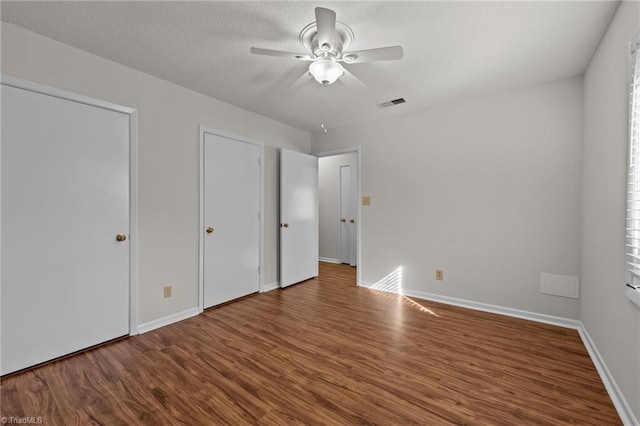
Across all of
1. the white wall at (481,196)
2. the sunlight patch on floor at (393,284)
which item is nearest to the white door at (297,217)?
the white wall at (481,196)

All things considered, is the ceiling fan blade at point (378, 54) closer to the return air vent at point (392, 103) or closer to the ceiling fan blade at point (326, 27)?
the ceiling fan blade at point (326, 27)

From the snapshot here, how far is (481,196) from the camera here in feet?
10.2

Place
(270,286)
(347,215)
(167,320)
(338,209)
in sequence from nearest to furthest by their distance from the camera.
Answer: (167,320) < (270,286) < (347,215) < (338,209)

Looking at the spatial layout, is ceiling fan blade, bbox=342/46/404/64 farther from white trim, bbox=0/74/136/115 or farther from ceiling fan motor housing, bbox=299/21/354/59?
white trim, bbox=0/74/136/115

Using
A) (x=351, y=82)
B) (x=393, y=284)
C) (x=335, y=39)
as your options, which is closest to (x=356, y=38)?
(x=335, y=39)

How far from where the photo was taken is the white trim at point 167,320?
8.45ft

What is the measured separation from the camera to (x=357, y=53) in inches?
71.9

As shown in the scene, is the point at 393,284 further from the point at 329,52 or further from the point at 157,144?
the point at 157,144

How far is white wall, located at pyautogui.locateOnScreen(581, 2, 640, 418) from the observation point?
60.9 inches

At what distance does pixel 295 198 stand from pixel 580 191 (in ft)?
10.7

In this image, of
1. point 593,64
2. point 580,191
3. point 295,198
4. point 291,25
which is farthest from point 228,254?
point 593,64

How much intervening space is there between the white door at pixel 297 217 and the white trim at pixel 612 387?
3.21m

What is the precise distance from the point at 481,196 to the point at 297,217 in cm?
246

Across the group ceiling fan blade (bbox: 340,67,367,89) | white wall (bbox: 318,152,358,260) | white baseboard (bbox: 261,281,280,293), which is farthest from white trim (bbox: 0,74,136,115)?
white wall (bbox: 318,152,358,260)
